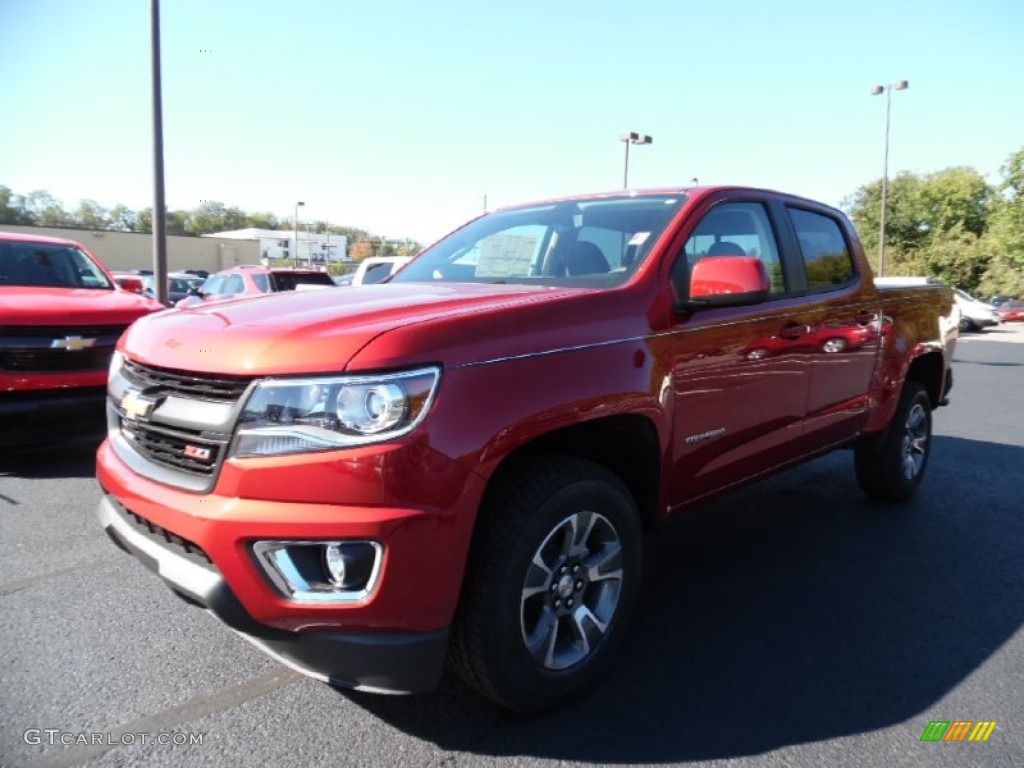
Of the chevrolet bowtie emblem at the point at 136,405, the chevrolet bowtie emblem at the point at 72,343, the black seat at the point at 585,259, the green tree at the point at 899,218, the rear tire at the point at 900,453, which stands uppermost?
the green tree at the point at 899,218

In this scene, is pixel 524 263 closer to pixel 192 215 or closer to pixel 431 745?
pixel 431 745

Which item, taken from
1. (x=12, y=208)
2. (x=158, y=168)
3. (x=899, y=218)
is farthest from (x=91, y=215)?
(x=158, y=168)

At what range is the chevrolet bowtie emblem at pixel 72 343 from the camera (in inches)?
193

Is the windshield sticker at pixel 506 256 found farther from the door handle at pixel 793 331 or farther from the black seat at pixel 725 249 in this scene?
the door handle at pixel 793 331

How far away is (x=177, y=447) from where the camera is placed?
2.19 m

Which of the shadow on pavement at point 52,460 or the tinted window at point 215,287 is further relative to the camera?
the tinted window at point 215,287

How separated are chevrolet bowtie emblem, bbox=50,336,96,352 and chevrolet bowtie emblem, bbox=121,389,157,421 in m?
2.99

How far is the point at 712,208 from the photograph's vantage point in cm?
314

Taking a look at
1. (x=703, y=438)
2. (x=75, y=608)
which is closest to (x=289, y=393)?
(x=703, y=438)

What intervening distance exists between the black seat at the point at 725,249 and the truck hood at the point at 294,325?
0.92m

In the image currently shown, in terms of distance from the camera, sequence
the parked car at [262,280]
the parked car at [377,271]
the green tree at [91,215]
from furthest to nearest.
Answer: the green tree at [91,215]
the parked car at [262,280]
the parked car at [377,271]

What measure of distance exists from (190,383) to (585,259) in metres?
1.67

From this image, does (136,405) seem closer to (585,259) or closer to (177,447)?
(177,447)

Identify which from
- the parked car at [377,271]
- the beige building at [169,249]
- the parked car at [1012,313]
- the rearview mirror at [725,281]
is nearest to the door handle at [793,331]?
the rearview mirror at [725,281]
